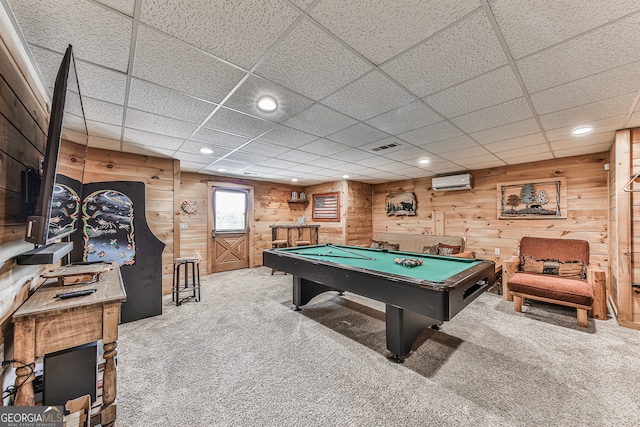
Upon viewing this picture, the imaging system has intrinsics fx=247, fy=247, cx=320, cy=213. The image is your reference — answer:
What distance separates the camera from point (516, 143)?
11.0ft

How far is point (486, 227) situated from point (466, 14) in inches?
185

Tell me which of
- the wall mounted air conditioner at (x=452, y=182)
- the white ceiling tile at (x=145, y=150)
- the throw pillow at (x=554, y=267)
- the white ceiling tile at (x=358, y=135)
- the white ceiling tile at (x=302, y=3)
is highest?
the white ceiling tile at (x=302, y=3)

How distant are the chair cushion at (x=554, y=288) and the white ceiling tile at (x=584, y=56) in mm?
2461

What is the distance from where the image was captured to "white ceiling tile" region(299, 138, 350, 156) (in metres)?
3.31

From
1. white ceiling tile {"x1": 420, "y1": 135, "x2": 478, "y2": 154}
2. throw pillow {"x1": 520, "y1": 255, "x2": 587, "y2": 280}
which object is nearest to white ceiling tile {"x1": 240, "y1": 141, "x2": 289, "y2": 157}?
white ceiling tile {"x1": 420, "y1": 135, "x2": 478, "y2": 154}

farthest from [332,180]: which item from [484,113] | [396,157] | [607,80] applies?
[607,80]

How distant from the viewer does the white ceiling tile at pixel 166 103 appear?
77.0 inches

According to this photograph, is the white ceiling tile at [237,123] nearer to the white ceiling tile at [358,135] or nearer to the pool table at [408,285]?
the white ceiling tile at [358,135]

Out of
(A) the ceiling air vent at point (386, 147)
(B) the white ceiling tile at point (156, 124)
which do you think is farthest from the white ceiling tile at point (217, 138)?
(A) the ceiling air vent at point (386, 147)

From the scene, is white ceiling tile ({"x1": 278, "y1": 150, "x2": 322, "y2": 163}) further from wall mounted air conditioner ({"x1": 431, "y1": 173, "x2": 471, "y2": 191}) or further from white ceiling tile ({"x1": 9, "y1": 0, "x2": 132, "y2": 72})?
wall mounted air conditioner ({"x1": 431, "y1": 173, "x2": 471, "y2": 191})

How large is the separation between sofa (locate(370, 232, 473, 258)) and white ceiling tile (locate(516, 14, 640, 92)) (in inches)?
126

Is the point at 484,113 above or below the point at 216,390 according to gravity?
above

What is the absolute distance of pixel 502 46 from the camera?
4.80 feet

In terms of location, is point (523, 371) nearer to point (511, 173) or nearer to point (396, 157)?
point (396, 157)
